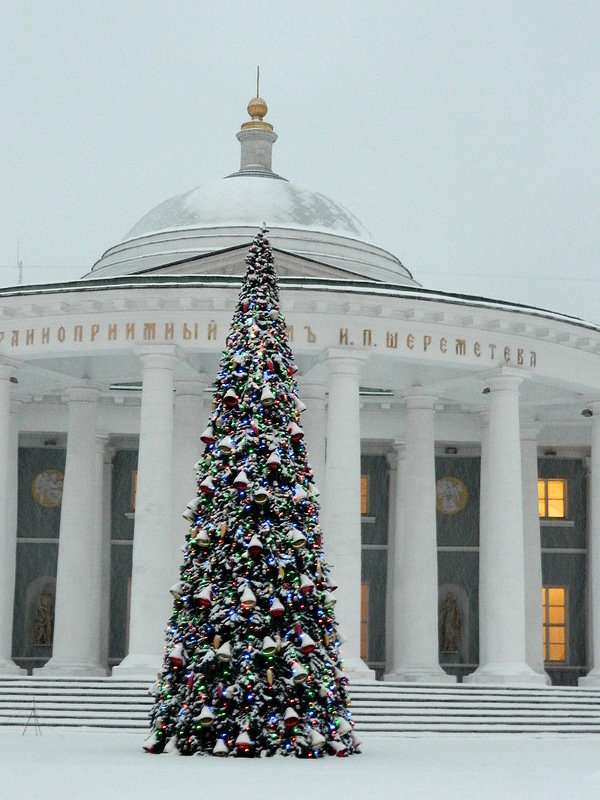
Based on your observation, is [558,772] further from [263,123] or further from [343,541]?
[263,123]

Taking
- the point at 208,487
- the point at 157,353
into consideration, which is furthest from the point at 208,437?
the point at 157,353

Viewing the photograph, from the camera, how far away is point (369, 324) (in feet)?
107

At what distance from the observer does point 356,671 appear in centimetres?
3102

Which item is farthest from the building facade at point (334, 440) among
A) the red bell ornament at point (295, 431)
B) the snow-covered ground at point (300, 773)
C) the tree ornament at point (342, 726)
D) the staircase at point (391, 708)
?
the red bell ornament at point (295, 431)

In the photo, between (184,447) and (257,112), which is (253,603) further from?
(257,112)

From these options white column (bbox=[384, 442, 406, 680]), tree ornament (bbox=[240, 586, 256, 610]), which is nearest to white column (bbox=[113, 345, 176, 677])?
white column (bbox=[384, 442, 406, 680])

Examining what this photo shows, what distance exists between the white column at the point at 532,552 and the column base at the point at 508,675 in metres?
8.01

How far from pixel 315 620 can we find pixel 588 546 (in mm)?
28216

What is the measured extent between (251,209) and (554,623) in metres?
17.7

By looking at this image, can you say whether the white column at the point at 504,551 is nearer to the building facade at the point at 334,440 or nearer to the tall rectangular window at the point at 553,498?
the building facade at the point at 334,440

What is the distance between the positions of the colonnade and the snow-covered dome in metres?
5.67

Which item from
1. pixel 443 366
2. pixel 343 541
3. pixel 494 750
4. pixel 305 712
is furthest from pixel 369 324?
pixel 305 712

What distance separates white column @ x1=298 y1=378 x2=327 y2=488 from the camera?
1447 inches

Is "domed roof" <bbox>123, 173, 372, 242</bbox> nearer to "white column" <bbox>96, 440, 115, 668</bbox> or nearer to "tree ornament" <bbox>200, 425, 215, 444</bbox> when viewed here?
"white column" <bbox>96, 440, 115, 668</bbox>
